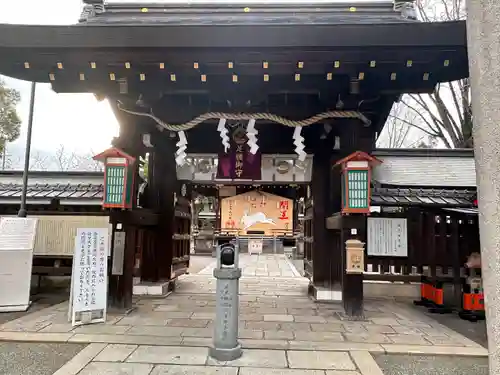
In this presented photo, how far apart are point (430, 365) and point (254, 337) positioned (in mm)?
2029

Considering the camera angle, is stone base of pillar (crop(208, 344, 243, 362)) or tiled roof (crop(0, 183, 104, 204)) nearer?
stone base of pillar (crop(208, 344, 243, 362))

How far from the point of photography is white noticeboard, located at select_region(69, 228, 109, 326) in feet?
16.4

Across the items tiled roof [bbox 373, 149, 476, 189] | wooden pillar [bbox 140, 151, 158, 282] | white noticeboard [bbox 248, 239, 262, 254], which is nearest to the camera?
wooden pillar [bbox 140, 151, 158, 282]

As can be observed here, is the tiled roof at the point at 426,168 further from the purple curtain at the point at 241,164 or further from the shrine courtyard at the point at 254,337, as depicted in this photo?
the shrine courtyard at the point at 254,337

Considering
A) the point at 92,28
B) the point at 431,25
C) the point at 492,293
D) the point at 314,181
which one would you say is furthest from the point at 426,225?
the point at 92,28

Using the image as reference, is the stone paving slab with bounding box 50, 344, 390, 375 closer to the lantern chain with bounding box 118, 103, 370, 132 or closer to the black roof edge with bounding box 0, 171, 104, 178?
the lantern chain with bounding box 118, 103, 370, 132

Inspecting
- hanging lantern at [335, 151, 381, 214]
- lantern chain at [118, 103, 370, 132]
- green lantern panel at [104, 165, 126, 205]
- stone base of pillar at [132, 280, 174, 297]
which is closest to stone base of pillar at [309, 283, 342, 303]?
hanging lantern at [335, 151, 381, 214]

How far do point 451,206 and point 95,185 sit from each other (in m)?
7.88

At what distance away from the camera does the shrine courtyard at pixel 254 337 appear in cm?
358

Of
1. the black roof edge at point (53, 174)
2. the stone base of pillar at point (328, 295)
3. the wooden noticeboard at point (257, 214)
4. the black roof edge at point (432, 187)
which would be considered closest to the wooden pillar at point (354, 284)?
the stone base of pillar at point (328, 295)

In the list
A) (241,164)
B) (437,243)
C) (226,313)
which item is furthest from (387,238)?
(226,313)

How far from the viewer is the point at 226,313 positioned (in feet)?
12.3

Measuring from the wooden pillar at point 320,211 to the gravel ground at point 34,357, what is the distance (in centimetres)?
457

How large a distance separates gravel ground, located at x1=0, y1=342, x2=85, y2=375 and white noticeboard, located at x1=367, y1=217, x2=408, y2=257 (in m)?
4.80
